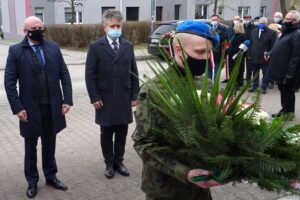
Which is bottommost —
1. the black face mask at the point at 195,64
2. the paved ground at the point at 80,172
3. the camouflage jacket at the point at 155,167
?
the paved ground at the point at 80,172

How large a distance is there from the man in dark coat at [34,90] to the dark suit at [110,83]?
1.20 ft

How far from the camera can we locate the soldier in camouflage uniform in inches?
75.5

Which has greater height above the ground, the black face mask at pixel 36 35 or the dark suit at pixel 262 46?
the black face mask at pixel 36 35

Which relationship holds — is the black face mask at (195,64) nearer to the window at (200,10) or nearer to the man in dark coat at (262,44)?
the man in dark coat at (262,44)

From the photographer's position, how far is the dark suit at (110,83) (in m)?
4.54

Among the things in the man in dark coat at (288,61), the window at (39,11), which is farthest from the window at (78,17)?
the man in dark coat at (288,61)

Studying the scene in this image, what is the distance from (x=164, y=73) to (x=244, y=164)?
0.53 meters

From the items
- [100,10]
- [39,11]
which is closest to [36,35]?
[39,11]

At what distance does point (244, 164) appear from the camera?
1676mm

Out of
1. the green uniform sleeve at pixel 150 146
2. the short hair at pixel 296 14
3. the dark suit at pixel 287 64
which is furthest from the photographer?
the short hair at pixel 296 14

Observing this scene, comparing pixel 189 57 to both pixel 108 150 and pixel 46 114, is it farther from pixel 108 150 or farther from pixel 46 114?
pixel 108 150

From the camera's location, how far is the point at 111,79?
15.0 feet

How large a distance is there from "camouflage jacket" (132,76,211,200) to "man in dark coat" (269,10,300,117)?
5.31 metres

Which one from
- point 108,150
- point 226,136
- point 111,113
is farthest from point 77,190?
point 226,136
